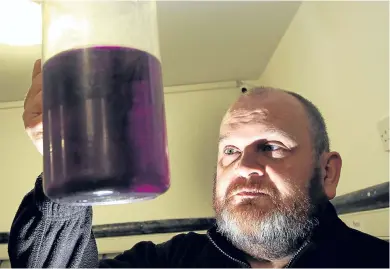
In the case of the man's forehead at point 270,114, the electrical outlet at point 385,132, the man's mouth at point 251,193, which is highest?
the man's forehead at point 270,114

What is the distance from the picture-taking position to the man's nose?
670mm

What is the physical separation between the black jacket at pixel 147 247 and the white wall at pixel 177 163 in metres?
→ 0.24

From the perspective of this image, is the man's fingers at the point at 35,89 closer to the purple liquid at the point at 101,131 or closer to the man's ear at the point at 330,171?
the purple liquid at the point at 101,131

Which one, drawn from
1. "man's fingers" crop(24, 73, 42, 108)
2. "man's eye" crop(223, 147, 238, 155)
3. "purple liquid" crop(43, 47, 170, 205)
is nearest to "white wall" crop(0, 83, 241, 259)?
"man's eye" crop(223, 147, 238, 155)

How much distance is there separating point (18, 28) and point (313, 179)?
0.81m

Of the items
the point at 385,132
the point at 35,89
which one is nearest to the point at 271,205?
the point at 385,132

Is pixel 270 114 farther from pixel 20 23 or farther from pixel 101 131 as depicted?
pixel 20 23

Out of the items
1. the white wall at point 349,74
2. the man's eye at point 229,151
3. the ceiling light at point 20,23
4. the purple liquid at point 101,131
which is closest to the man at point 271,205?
the man's eye at point 229,151

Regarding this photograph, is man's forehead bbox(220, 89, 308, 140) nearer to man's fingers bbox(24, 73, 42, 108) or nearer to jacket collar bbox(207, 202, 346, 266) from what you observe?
jacket collar bbox(207, 202, 346, 266)

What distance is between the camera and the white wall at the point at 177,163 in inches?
37.6

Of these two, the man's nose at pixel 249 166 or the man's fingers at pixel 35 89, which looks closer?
the man's fingers at pixel 35 89

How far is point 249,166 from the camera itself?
2.21 ft

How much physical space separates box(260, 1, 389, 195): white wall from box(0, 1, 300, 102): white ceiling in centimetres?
10

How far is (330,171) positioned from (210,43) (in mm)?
675
